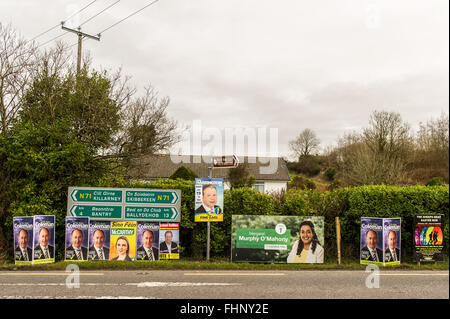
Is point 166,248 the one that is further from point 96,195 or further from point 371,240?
point 371,240

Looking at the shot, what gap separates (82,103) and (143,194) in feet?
14.9

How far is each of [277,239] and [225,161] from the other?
122 inches

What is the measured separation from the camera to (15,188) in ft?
36.4

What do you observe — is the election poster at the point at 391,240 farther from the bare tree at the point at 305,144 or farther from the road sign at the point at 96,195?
the bare tree at the point at 305,144

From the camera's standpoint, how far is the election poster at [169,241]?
426 inches

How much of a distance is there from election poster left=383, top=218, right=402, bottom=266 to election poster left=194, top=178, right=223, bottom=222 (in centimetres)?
532

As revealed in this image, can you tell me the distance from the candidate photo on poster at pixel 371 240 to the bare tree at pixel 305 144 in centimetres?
3536

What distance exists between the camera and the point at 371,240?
34.4 ft

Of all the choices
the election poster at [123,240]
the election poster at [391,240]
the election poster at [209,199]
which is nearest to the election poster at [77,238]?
the election poster at [123,240]

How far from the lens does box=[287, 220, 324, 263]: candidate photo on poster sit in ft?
34.9

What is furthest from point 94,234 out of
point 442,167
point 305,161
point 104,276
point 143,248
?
point 305,161

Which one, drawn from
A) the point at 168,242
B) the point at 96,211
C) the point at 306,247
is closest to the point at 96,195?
the point at 96,211

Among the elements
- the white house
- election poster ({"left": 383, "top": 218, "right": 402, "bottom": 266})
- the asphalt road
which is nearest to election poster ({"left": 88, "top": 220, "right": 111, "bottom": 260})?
the asphalt road
